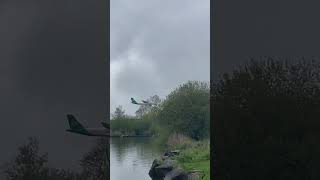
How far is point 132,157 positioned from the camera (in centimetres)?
710

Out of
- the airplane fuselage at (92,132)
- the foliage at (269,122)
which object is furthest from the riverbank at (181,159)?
the airplane fuselage at (92,132)

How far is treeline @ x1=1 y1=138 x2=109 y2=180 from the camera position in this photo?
229 inches

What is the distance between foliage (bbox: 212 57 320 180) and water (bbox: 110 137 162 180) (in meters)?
1.55

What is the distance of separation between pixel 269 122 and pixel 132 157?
239 cm

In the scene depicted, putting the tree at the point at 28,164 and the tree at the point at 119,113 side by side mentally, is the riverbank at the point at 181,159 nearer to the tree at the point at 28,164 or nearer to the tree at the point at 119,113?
the tree at the point at 119,113

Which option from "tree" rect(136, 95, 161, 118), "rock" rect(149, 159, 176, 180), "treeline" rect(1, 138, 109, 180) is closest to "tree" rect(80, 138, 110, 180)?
"treeline" rect(1, 138, 109, 180)

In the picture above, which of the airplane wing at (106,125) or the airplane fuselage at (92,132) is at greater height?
the airplane wing at (106,125)

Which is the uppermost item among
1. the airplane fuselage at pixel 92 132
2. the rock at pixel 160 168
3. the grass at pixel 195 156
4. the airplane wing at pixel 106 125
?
the airplane wing at pixel 106 125

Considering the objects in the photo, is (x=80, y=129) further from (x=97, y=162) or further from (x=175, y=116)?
(x=175, y=116)

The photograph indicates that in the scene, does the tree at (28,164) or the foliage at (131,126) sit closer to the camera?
the tree at (28,164)

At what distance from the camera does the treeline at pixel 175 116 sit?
7074 millimetres

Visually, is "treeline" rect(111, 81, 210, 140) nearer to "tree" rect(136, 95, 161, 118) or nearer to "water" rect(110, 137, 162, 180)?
"tree" rect(136, 95, 161, 118)

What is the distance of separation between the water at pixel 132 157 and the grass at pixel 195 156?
15.1 inches

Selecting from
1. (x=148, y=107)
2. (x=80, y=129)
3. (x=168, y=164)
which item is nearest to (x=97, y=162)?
(x=80, y=129)
